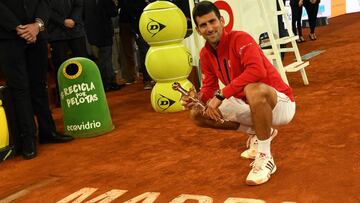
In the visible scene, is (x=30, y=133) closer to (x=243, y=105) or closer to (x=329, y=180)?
(x=243, y=105)

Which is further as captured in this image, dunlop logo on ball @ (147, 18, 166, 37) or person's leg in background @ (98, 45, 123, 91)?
person's leg in background @ (98, 45, 123, 91)

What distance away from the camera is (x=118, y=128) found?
4320mm

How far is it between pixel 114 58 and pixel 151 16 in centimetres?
348

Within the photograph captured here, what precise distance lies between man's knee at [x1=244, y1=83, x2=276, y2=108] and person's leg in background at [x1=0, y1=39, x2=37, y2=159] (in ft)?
6.05

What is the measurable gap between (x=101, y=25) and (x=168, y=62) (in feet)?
6.76

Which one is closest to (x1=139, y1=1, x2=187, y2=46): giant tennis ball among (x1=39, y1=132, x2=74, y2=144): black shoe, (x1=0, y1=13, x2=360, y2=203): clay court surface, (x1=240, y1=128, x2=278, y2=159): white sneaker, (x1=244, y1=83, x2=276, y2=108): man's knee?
Result: (x1=0, y1=13, x2=360, y2=203): clay court surface

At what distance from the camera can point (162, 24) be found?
4684mm

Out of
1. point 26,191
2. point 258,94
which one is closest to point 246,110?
point 258,94

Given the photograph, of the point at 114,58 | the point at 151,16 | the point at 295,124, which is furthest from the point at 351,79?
the point at 114,58

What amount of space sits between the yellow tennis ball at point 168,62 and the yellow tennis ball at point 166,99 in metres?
0.09

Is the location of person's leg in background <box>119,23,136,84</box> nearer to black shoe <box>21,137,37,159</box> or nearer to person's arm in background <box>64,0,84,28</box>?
person's arm in background <box>64,0,84,28</box>

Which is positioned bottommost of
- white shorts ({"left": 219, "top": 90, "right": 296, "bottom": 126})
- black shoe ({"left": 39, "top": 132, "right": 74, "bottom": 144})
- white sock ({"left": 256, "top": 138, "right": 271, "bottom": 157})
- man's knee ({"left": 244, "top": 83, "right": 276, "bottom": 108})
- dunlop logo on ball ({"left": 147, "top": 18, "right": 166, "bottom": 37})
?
black shoe ({"left": 39, "top": 132, "right": 74, "bottom": 144})

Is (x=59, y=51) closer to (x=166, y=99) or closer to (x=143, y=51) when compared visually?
(x=143, y=51)

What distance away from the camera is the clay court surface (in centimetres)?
248
